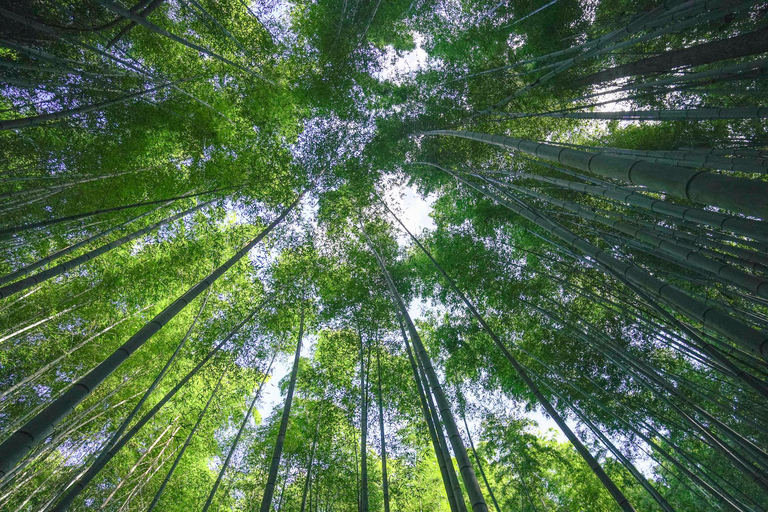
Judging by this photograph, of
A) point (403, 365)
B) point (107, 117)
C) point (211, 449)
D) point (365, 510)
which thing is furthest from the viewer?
point (211, 449)

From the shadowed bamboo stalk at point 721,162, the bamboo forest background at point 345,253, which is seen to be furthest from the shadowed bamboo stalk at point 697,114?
the bamboo forest background at point 345,253

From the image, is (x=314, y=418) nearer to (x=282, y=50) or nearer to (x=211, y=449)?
(x=211, y=449)

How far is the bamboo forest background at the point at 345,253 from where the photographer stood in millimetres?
4609

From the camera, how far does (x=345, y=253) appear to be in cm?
641

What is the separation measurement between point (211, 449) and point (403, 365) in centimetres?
466

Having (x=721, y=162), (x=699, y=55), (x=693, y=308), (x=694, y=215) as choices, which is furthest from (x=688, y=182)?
(x=699, y=55)

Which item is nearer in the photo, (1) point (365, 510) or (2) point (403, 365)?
(1) point (365, 510)

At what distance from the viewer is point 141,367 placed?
630 cm

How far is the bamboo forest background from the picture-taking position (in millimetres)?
4609

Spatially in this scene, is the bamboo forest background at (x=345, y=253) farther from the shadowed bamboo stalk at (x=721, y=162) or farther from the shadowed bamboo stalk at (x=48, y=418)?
the shadowed bamboo stalk at (x=48, y=418)

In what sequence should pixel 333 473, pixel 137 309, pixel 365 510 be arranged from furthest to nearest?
pixel 137 309 < pixel 333 473 < pixel 365 510

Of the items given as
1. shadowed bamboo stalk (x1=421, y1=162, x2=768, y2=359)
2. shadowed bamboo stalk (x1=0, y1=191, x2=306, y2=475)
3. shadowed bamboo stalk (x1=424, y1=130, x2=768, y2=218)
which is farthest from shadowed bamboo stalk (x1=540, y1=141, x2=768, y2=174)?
shadowed bamboo stalk (x1=0, y1=191, x2=306, y2=475)

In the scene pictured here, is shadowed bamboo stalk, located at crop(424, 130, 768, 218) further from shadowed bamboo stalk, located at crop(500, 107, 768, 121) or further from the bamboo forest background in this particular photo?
the bamboo forest background

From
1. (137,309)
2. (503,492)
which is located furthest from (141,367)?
(503,492)
